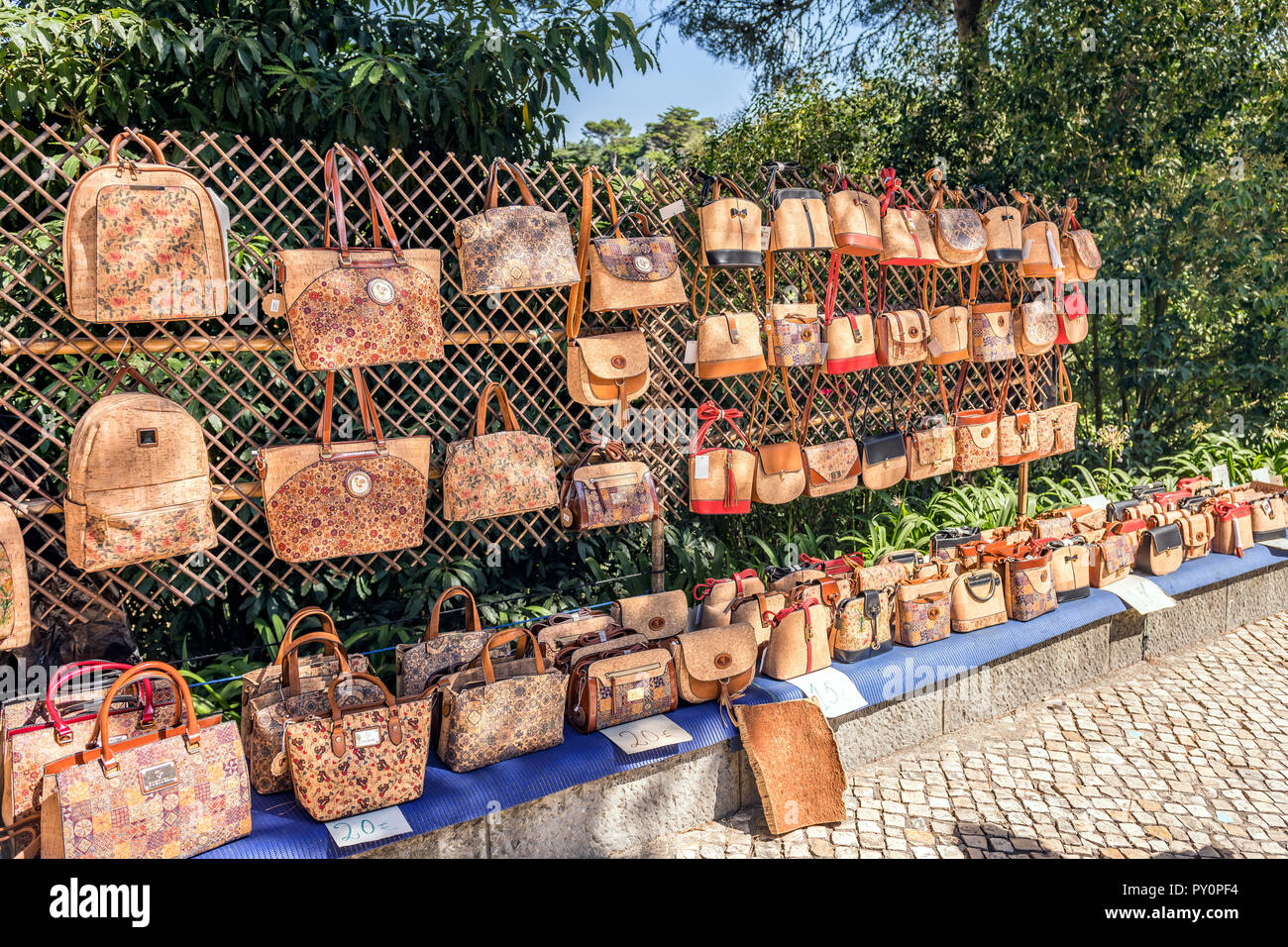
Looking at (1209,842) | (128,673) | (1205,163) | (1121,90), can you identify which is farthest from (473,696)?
(1205,163)

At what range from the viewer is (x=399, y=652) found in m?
3.10

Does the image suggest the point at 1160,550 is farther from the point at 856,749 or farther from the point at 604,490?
the point at 604,490

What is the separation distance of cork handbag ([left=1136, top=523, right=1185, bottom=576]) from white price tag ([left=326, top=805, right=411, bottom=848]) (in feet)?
12.4

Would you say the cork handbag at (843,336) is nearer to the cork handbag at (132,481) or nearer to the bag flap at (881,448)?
the bag flap at (881,448)

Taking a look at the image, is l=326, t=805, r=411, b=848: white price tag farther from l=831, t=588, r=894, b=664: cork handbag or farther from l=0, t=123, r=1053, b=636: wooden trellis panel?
l=831, t=588, r=894, b=664: cork handbag

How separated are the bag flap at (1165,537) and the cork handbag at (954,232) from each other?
1.59m

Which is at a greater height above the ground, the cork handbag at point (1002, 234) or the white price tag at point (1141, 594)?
the cork handbag at point (1002, 234)

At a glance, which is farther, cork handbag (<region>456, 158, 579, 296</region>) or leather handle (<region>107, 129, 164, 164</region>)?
cork handbag (<region>456, 158, 579, 296</region>)

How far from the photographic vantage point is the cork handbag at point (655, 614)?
348cm

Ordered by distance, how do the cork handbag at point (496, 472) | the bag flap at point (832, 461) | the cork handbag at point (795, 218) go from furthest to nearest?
1. the bag flap at point (832, 461)
2. the cork handbag at point (795, 218)
3. the cork handbag at point (496, 472)

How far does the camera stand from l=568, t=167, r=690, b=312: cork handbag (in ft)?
11.3

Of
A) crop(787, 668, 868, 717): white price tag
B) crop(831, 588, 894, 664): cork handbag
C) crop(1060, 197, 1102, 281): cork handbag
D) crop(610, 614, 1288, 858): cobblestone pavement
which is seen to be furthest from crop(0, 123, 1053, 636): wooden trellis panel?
crop(610, 614, 1288, 858): cobblestone pavement

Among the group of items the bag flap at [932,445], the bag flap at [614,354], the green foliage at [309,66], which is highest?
the green foliage at [309,66]

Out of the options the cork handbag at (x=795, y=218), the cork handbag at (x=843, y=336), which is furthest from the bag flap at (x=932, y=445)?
the cork handbag at (x=795, y=218)
